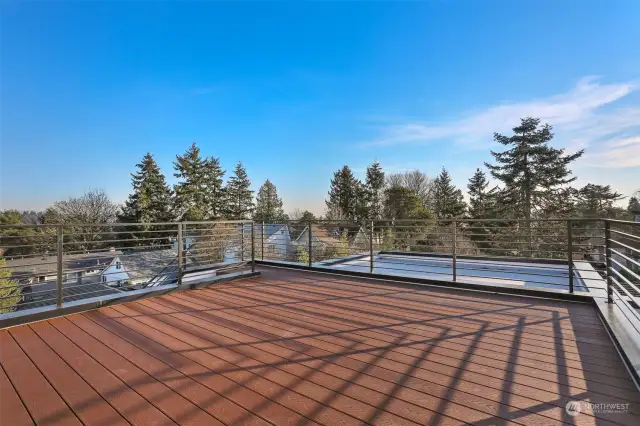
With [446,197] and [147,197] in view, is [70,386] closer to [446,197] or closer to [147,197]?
[147,197]

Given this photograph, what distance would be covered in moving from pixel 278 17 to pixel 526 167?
16.5m

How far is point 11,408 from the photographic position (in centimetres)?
145

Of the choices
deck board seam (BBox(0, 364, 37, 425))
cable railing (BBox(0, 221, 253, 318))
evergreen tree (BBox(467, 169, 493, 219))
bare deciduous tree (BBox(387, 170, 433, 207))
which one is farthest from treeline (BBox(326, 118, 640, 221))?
deck board seam (BBox(0, 364, 37, 425))

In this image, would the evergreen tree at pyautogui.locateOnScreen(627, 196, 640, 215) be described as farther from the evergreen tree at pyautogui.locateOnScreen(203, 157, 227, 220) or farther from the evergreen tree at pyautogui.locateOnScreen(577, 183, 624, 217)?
the evergreen tree at pyautogui.locateOnScreen(203, 157, 227, 220)

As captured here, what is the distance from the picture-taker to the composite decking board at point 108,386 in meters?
1.38

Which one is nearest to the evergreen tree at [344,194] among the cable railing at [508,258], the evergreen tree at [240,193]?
the evergreen tree at [240,193]

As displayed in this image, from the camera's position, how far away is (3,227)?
2318 mm

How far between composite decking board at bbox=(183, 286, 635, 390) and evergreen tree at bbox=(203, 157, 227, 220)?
78.9ft

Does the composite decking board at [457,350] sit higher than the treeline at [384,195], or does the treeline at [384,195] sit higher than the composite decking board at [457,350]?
the treeline at [384,195]

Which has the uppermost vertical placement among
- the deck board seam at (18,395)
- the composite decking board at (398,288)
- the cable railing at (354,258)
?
the cable railing at (354,258)

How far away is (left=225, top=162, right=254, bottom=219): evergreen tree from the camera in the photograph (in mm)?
27628

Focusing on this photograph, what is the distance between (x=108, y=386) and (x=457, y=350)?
2.08 meters

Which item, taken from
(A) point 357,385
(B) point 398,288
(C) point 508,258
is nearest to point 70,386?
(A) point 357,385

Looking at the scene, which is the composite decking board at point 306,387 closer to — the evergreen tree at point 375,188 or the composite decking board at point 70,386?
the composite decking board at point 70,386
